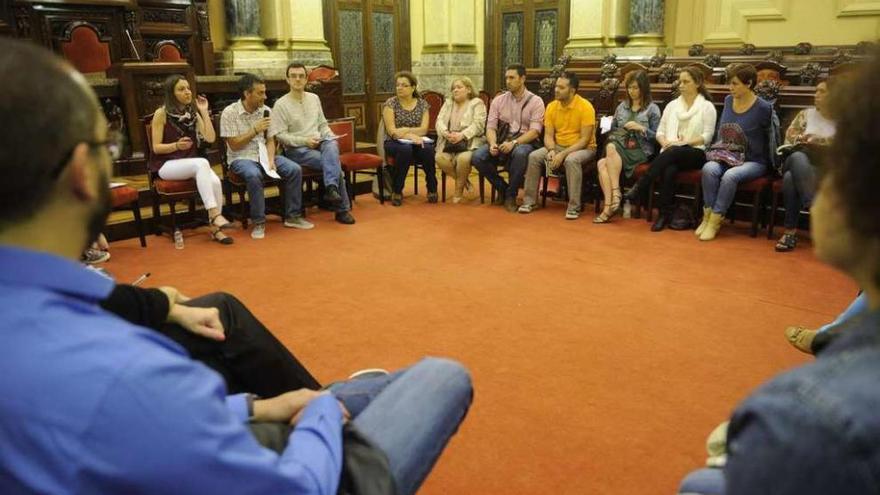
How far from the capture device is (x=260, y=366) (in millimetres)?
1650

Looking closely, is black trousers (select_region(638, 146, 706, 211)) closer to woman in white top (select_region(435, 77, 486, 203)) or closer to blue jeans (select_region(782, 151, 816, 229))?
blue jeans (select_region(782, 151, 816, 229))

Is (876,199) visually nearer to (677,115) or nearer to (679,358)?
(679,358)

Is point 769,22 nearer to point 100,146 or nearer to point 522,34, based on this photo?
point 522,34

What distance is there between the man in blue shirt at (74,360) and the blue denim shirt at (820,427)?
57 cm

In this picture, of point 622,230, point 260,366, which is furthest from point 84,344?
point 622,230

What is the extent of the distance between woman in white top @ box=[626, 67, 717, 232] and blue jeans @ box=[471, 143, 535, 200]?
41.5 inches

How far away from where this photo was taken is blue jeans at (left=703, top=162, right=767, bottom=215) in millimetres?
4621

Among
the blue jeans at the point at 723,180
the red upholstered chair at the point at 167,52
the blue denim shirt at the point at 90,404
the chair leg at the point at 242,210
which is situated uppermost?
the red upholstered chair at the point at 167,52

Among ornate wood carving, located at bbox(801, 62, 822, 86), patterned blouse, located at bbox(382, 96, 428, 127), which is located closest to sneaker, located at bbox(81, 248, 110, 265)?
patterned blouse, located at bbox(382, 96, 428, 127)

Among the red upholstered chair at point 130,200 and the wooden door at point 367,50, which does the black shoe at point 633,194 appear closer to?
the red upholstered chair at point 130,200

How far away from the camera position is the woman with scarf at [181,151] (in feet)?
15.1

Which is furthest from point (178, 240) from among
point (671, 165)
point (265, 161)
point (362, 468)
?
point (362, 468)

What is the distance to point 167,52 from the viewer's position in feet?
24.3

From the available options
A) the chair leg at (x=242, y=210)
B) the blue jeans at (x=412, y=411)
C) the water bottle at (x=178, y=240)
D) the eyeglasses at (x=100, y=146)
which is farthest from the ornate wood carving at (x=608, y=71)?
the eyeglasses at (x=100, y=146)
